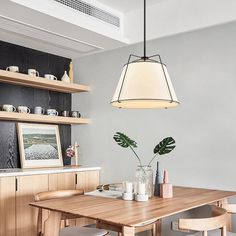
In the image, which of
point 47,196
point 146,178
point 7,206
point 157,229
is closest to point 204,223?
point 146,178

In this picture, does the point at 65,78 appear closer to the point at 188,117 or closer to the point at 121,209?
the point at 188,117

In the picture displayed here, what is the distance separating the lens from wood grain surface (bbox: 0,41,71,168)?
13.7ft

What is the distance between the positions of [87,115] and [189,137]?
1.55 meters

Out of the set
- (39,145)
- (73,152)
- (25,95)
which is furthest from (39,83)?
(73,152)

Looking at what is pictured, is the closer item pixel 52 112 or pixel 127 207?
pixel 127 207

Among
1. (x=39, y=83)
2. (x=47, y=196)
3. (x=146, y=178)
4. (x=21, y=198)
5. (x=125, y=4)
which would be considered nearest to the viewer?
(x=146, y=178)

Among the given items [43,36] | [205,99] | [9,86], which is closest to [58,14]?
[43,36]

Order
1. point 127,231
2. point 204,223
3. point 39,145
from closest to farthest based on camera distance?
point 127,231
point 204,223
point 39,145

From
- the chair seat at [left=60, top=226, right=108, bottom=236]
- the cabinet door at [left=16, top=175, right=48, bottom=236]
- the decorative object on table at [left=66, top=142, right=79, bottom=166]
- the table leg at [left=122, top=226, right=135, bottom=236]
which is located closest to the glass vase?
the chair seat at [left=60, top=226, right=108, bottom=236]

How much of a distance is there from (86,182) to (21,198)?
93cm

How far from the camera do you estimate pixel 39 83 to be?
426cm

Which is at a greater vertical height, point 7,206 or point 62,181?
point 62,181

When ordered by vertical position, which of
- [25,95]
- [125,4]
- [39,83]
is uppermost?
[125,4]

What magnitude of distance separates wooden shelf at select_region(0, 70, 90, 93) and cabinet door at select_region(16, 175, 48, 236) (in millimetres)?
1093
